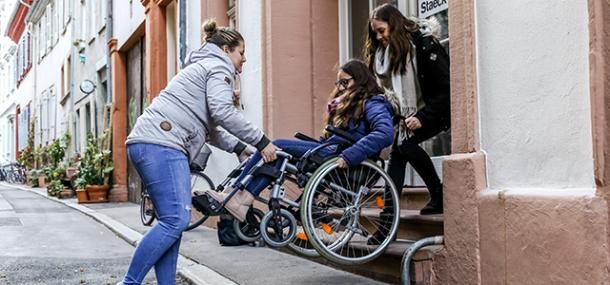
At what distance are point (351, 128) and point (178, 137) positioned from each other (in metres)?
1.14

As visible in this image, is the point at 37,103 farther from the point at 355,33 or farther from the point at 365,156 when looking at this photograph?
the point at 365,156

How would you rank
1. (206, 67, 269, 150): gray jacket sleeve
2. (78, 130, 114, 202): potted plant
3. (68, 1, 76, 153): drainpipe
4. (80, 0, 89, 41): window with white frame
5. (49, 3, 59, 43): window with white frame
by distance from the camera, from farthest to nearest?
(49, 3, 59, 43): window with white frame < (68, 1, 76, 153): drainpipe < (80, 0, 89, 41): window with white frame < (78, 130, 114, 202): potted plant < (206, 67, 269, 150): gray jacket sleeve

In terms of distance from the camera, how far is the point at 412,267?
4.50 meters

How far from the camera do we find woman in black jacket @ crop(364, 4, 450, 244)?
4.81 metres

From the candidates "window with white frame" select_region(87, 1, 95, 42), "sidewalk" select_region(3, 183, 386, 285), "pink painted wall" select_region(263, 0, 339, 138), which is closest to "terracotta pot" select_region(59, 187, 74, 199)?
"window with white frame" select_region(87, 1, 95, 42)

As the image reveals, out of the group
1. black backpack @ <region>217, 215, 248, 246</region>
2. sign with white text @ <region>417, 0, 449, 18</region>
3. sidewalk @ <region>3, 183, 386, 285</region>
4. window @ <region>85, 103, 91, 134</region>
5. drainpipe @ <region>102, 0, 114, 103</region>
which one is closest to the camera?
sidewalk @ <region>3, 183, 386, 285</region>

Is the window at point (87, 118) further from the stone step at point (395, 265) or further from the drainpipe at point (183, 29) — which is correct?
the stone step at point (395, 265)

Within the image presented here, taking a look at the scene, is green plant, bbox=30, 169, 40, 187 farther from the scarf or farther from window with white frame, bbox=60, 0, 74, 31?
the scarf

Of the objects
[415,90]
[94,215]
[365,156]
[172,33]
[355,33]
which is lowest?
[94,215]

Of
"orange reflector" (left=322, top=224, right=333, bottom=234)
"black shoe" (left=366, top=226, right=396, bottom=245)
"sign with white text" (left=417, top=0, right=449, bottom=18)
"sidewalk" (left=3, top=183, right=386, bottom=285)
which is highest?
"sign with white text" (left=417, top=0, right=449, bottom=18)

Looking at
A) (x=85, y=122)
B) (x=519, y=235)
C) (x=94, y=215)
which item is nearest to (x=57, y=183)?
(x=85, y=122)

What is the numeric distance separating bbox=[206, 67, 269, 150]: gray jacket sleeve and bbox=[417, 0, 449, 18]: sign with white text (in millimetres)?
2263

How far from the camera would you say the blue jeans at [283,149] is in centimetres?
475

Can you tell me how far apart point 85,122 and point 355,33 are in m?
16.8
